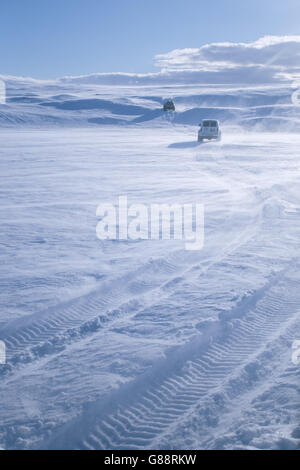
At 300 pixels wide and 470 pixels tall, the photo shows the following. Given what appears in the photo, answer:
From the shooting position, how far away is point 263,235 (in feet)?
22.2

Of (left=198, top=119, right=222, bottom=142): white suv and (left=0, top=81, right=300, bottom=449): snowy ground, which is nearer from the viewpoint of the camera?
(left=0, top=81, right=300, bottom=449): snowy ground

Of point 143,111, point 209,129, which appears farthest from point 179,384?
point 143,111

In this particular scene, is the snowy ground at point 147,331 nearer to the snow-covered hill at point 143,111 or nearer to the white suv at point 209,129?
the white suv at point 209,129

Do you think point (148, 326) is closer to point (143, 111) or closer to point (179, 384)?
point (179, 384)

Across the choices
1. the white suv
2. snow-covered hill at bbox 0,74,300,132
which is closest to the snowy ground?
the white suv

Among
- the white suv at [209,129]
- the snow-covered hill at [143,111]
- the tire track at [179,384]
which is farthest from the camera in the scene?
the snow-covered hill at [143,111]

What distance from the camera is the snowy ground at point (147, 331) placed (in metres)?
2.77

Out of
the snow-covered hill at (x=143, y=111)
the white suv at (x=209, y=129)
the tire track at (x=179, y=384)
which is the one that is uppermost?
the snow-covered hill at (x=143, y=111)

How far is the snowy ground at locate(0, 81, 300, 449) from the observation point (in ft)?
9.10

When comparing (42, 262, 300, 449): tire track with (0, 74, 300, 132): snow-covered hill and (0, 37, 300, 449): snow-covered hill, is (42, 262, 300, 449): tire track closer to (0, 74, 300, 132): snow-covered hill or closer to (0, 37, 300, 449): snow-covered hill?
(0, 37, 300, 449): snow-covered hill

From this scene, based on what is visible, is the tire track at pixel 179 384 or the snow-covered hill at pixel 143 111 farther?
the snow-covered hill at pixel 143 111

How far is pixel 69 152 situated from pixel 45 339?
46.6ft

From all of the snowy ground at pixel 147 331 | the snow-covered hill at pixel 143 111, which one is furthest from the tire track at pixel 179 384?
the snow-covered hill at pixel 143 111

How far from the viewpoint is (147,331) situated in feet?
12.9
